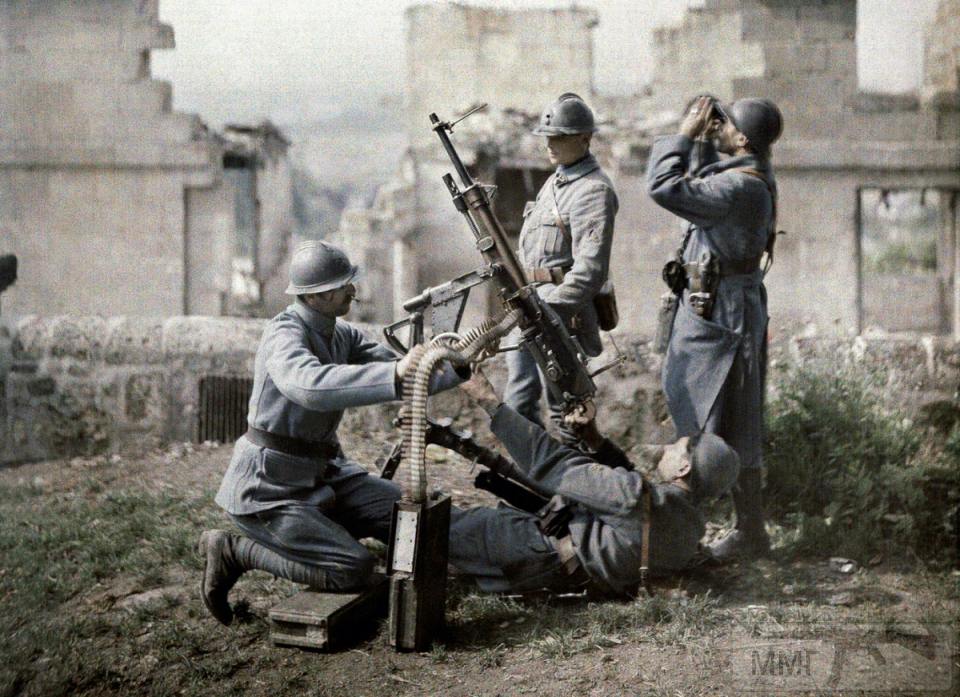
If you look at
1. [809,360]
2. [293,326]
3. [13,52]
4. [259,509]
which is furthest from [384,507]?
[13,52]

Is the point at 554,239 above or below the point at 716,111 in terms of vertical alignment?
below

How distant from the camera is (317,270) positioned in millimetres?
3730

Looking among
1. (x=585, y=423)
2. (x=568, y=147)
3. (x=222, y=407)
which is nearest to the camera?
(x=585, y=423)

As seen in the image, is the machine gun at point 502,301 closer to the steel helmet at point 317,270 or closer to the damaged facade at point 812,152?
the steel helmet at point 317,270

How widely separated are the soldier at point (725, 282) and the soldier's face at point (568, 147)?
0.36 metres

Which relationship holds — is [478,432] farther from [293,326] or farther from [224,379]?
[293,326]

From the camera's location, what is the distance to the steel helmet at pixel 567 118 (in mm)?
4242

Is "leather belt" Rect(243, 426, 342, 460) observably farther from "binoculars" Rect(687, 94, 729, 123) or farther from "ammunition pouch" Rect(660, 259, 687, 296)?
"binoculars" Rect(687, 94, 729, 123)

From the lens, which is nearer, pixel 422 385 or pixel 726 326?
pixel 422 385

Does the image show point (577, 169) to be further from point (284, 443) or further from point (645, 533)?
point (284, 443)

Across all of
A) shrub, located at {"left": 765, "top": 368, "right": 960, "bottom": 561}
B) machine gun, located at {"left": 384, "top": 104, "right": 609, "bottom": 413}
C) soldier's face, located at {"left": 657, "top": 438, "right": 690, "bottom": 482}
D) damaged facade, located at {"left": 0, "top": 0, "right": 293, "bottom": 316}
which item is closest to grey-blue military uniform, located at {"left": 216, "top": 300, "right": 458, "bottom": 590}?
machine gun, located at {"left": 384, "top": 104, "right": 609, "bottom": 413}

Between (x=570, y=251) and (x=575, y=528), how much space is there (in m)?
1.28

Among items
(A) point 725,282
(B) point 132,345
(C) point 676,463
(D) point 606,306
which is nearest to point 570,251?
(D) point 606,306

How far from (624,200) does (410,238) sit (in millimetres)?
3020
